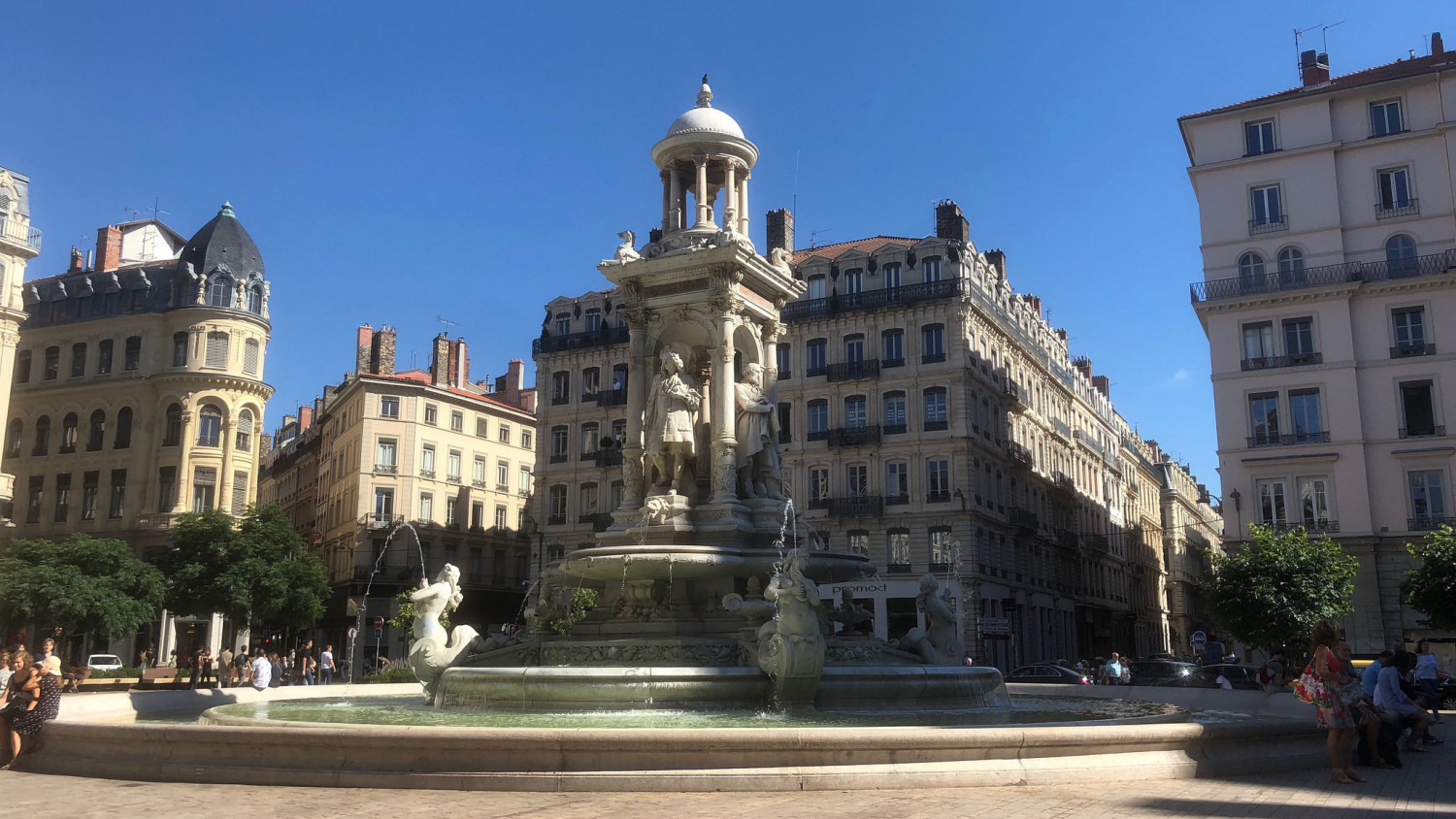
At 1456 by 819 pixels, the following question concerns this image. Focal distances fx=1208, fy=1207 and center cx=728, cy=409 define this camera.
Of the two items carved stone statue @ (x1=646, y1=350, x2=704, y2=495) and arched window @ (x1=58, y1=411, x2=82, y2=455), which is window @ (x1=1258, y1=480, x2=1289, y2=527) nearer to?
carved stone statue @ (x1=646, y1=350, x2=704, y2=495)

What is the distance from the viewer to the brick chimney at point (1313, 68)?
173ft

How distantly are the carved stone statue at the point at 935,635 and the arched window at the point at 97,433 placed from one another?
54299mm

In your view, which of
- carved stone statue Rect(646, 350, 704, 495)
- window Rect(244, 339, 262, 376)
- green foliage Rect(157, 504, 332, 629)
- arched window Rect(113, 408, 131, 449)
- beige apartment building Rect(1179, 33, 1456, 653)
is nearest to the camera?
carved stone statue Rect(646, 350, 704, 495)

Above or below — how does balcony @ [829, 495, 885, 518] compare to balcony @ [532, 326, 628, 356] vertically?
below

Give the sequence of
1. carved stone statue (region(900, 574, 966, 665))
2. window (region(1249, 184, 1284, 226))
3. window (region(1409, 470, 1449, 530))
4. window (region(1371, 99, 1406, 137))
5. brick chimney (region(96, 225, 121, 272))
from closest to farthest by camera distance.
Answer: carved stone statue (region(900, 574, 966, 665)) < window (region(1409, 470, 1449, 530)) < window (region(1371, 99, 1406, 137)) < window (region(1249, 184, 1284, 226)) < brick chimney (region(96, 225, 121, 272))

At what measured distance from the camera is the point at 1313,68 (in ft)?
175

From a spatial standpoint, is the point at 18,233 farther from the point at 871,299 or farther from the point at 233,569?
the point at 871,299

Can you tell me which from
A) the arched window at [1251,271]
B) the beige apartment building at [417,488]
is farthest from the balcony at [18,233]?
the arched window at [1251,271]

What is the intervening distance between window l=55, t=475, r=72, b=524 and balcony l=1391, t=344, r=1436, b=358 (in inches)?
2333

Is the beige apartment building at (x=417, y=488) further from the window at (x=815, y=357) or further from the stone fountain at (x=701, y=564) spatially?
the stone fountain at (x=701, y=564)

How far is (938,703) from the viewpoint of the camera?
1364cm

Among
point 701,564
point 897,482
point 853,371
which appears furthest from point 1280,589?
point 701,564

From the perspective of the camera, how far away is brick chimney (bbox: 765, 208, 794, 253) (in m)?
60.5

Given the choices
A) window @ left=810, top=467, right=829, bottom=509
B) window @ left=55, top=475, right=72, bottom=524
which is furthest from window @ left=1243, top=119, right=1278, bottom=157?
window @ left=55, top=475, right=72, bottom=524
